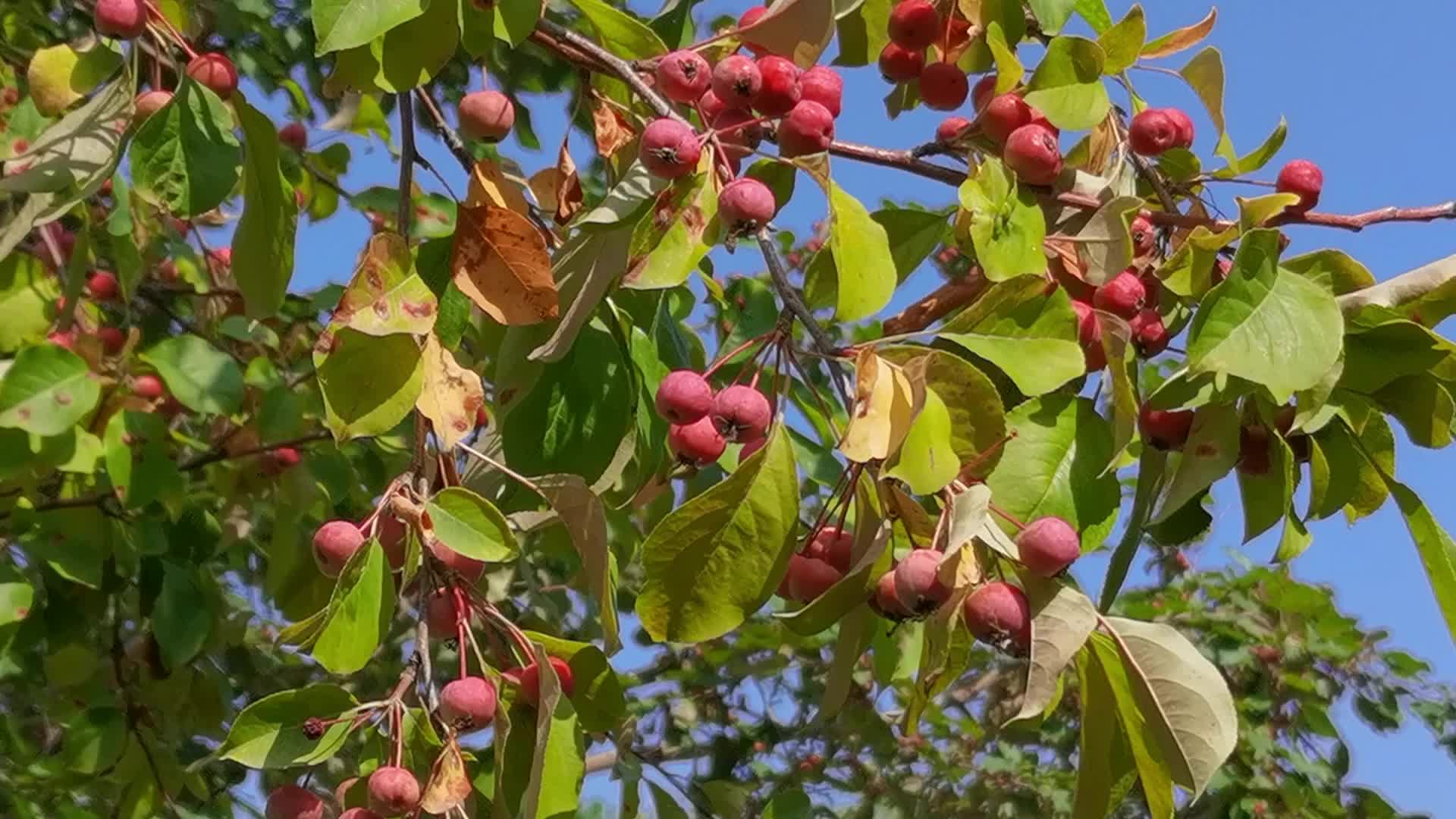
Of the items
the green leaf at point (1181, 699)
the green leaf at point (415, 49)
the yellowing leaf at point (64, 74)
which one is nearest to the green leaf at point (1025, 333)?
the green leaf at point (1181, 699)

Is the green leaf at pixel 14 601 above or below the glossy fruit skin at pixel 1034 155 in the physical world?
above

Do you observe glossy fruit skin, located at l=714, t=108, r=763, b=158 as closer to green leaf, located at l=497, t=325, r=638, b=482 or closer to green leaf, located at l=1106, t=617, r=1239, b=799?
green leaf, located at l=497, t=325, r=638, b=482

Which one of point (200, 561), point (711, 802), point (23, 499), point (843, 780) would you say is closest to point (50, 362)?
point (23, 499)

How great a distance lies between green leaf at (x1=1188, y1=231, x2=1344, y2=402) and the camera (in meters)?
0.95

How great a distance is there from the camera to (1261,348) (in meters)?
0.96

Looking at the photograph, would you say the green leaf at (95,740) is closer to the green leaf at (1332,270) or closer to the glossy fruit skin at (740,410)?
the glossy fruit skin at (740,410)

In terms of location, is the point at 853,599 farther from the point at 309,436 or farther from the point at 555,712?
the point at 309,436

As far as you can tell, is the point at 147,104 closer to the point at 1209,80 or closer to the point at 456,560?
the point at 456,560

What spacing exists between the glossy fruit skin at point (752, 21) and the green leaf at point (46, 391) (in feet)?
3.33

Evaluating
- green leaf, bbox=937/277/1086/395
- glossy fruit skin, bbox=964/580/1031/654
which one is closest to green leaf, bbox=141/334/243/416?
green leaf, bbox=937/277/1086/395

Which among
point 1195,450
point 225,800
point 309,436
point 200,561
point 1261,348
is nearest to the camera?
point 1261,348

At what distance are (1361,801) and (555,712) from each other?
3100mm

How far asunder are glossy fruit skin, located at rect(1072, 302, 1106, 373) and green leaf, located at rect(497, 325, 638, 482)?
414mm

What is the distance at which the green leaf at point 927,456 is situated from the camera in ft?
2.92
